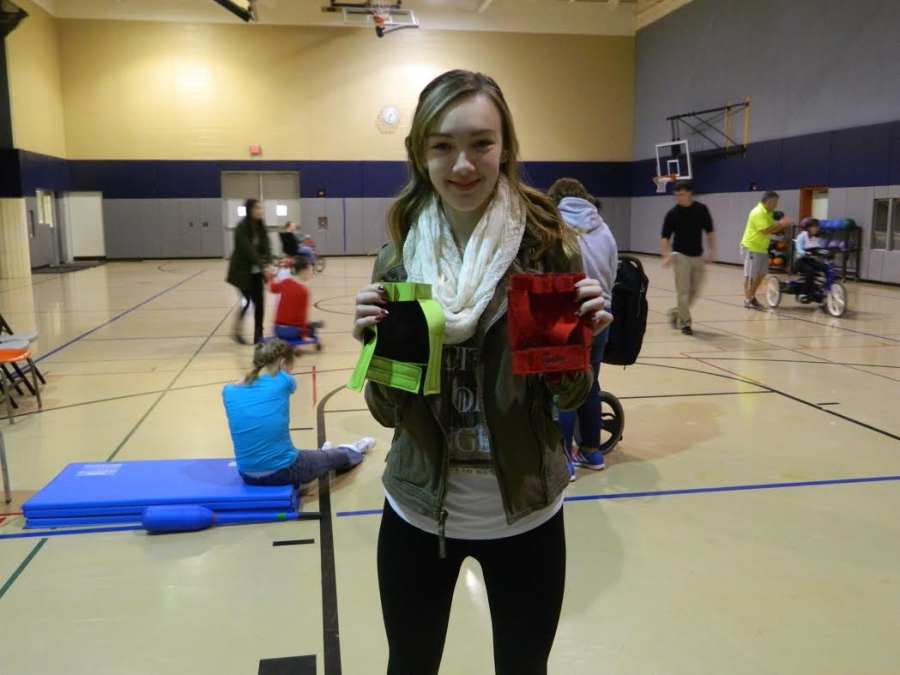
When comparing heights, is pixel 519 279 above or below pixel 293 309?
above

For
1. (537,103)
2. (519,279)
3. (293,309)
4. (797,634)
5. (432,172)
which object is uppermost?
(537,103)

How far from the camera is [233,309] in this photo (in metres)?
12.0

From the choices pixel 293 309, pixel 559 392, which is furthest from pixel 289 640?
pixel 293 309

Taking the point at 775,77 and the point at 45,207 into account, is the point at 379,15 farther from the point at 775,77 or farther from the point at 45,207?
the point at 45,207

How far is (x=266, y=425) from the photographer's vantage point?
12.6ft

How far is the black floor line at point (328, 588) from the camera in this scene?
2.61 metres

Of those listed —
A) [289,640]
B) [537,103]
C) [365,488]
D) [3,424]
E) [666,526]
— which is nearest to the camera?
[289,640]

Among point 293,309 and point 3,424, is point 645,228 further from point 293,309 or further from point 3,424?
point 3,424

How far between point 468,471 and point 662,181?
21715 mm

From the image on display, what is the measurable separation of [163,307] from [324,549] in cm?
986

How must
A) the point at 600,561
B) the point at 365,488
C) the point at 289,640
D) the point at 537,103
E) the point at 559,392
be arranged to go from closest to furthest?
1. the point at 559,392
2. the point at 289,640
3. the point at 600,561
4. the point at 365,488
5. the point at 537,103

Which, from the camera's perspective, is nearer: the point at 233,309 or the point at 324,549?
the point at 324,549

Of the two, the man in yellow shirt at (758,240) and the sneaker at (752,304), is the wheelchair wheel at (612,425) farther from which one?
the sneaker at (752,304)

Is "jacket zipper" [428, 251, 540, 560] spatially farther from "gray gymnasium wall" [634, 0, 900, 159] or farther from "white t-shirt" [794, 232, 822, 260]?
"gray gymnasium wall" [634, 0, 900, 159]
